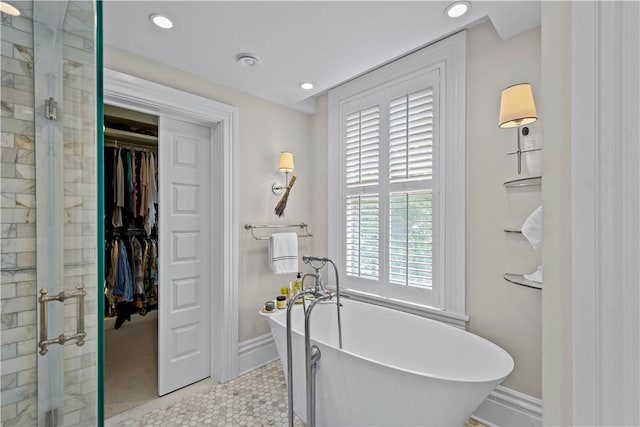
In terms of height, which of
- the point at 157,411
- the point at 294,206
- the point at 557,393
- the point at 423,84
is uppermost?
the point at 423,84

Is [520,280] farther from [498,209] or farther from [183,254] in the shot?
[183,254]

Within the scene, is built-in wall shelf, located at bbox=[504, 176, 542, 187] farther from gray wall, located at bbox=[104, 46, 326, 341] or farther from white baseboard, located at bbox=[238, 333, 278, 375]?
white baseboard, located at bbox=[238, 333, 278, 375]

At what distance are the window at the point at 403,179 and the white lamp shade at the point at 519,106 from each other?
0.40m

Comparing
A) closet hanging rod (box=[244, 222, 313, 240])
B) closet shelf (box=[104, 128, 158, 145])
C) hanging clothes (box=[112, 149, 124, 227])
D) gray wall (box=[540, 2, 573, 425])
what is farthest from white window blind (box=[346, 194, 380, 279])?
closet shelf (box=[104, 128, 158, 145])

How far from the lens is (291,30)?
1.85 meters

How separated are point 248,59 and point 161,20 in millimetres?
570

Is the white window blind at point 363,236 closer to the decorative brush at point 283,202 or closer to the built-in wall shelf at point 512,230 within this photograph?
the decorative brush at point 283,202

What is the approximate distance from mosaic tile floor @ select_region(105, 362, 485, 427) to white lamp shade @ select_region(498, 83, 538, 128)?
1.82 metres

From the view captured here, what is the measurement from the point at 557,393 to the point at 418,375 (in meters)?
1.19

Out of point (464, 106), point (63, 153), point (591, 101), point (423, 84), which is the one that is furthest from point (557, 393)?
point (423, 84)

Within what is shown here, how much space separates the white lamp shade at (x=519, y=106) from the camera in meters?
1.58

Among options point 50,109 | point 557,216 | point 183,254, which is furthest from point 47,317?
point 183,254

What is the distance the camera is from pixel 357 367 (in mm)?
1627

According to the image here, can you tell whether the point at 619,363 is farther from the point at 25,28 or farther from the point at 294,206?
the point at 294,206
